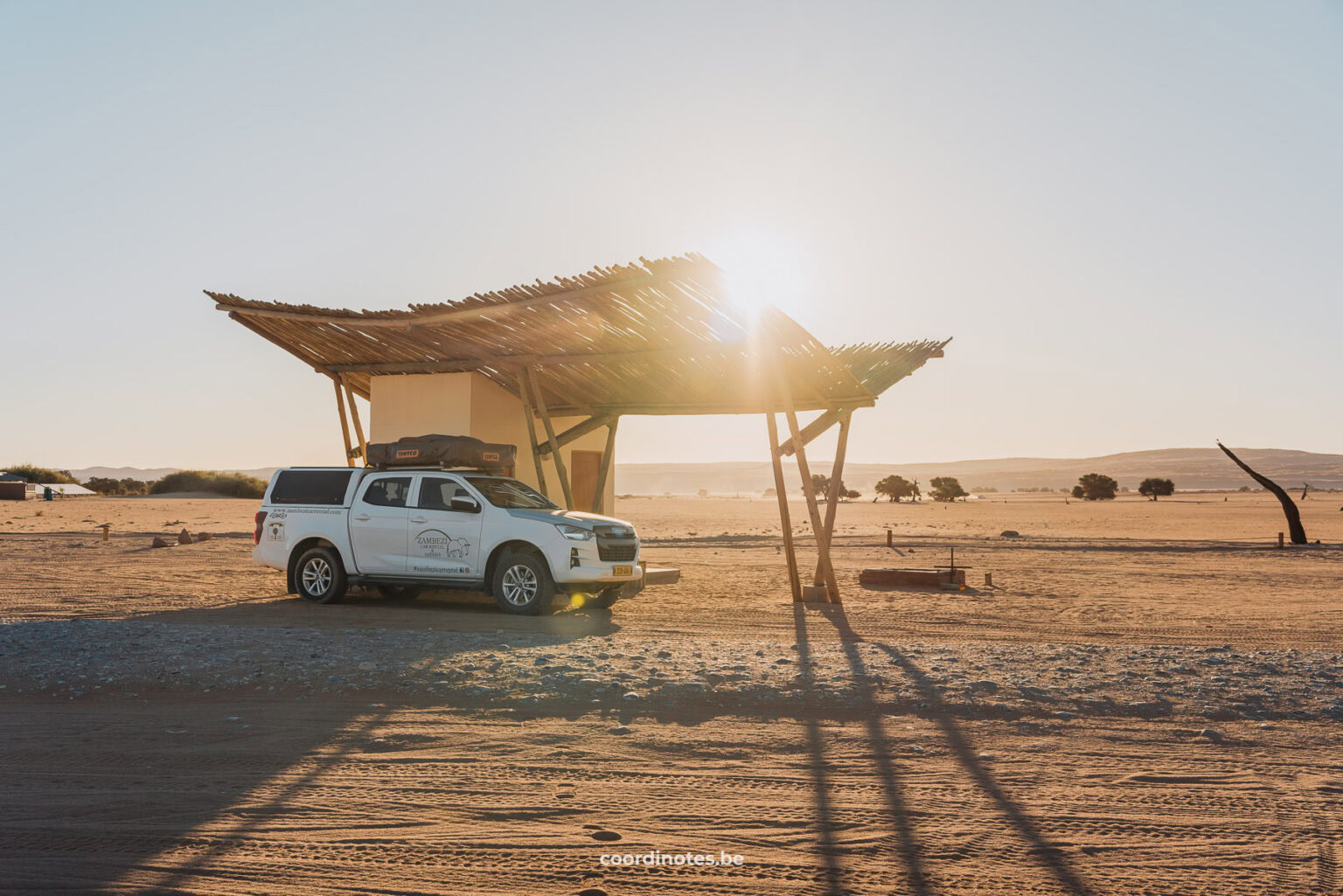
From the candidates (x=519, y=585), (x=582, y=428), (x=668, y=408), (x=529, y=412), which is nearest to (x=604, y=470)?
(x=582, y=428)

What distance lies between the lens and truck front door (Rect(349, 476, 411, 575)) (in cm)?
1459

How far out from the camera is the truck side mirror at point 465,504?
14.1 m

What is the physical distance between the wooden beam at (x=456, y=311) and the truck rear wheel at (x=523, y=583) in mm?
3685

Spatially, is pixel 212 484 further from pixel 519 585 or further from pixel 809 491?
pixel 809 491

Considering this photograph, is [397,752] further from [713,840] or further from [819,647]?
[819,647]

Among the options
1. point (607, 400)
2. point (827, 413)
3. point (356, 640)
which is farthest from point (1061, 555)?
point (356, 640)

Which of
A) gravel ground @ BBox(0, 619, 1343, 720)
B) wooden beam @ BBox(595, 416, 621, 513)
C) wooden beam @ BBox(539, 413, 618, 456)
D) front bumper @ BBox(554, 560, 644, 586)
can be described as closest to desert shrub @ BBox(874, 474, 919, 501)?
wooden beam @ BBox(595, 416, 621, 513)

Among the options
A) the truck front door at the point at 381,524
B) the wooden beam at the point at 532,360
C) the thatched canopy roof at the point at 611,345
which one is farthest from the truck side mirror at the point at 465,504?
the wooden beam at the point at 532,360

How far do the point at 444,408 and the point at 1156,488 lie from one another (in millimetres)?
73665

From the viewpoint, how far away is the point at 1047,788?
5.75 meters

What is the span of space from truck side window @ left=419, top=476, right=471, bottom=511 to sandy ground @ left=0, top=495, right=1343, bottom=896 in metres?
1.76

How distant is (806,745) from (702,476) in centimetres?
19215

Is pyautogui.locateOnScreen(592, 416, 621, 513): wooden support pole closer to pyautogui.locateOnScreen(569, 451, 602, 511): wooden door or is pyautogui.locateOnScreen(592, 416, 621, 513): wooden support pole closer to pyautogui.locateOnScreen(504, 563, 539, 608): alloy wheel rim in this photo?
pyautogui.locateOnScreen(569, 451, 602, 511): wooden door

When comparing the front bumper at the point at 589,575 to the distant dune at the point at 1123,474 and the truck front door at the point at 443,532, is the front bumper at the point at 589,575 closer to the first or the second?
the truck front door at the point at 443,532
